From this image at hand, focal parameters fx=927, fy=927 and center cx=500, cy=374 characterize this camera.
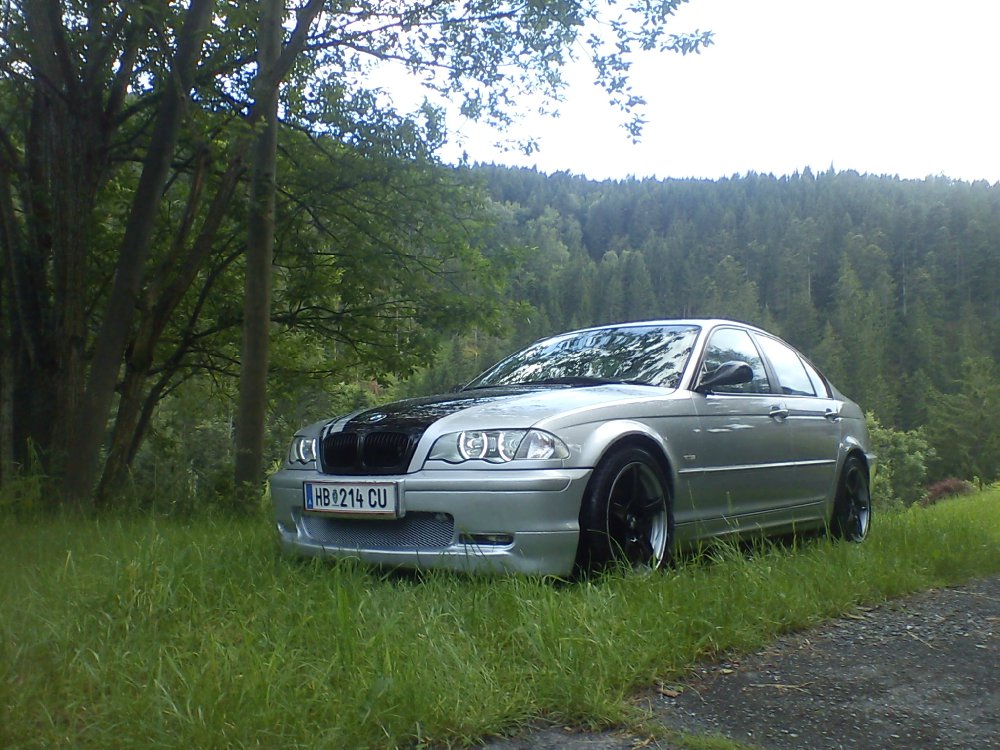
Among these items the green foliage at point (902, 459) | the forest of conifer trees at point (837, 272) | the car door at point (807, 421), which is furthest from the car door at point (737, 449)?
the green foliage at point (902, 459)

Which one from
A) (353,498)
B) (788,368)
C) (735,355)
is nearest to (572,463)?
(353,498)

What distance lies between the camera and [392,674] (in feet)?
9.04

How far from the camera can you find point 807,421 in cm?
609

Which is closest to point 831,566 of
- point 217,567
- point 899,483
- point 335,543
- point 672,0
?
point 335,543

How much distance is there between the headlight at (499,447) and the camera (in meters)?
4.02

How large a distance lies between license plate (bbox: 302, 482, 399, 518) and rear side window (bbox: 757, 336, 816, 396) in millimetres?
3101

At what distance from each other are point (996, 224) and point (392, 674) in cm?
10296

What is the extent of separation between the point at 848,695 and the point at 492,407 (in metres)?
2.02

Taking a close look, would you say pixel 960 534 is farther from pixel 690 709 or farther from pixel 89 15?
pixel 89 15

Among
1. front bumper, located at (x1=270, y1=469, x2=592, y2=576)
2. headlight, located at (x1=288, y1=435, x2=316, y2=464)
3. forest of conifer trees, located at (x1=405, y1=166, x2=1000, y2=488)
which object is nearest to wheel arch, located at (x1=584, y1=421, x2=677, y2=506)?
front bumper, located at (x1=270, y1=469, x2=592, y2=576)

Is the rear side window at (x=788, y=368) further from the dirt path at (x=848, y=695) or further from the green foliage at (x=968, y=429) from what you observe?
the green foliage at (x=968, y=429)

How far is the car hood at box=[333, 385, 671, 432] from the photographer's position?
4199 millimetres

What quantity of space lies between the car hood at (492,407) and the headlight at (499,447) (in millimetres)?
50

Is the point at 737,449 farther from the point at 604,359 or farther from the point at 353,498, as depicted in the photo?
the point at 353,498
